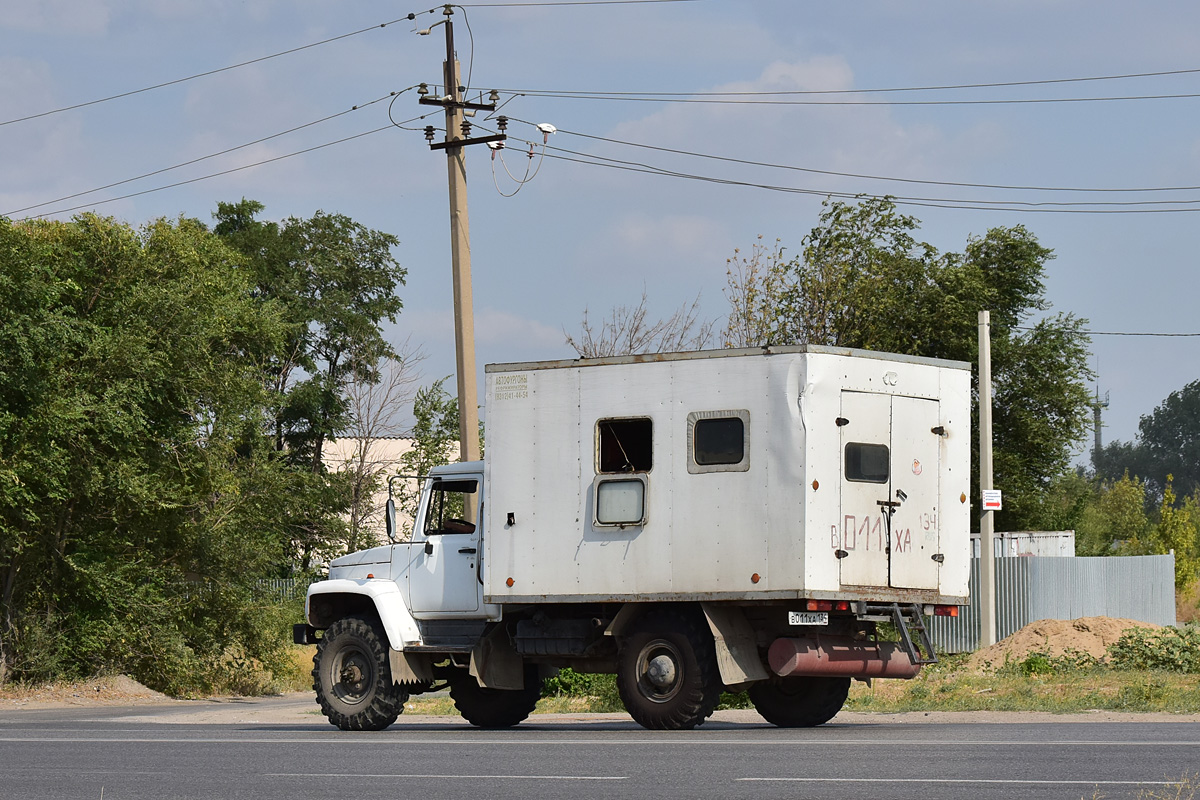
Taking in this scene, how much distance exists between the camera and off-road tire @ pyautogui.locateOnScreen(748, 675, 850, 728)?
16.8 meters

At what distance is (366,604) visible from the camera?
1767cm

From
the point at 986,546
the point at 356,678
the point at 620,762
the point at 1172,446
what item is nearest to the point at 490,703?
the point at 356,678

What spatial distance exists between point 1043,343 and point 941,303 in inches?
165

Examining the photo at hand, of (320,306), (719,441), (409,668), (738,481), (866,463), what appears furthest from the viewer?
(320,306)

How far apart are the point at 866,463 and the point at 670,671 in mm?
2810

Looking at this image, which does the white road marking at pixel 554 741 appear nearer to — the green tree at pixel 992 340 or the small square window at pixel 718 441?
the small square window at pixel 718 441

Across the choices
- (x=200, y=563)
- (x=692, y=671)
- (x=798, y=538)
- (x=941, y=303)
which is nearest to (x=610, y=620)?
(x=692, y=671)

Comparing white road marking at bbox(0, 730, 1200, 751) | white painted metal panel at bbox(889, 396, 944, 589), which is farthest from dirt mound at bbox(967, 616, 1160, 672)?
white road marking at bbox(0, 730, 1200, 751)

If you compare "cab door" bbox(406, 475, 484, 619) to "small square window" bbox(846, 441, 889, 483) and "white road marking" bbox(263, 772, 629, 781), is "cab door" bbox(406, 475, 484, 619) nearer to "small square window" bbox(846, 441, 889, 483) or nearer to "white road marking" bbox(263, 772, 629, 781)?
"small square window" bbox(846, 441, 889, 483)

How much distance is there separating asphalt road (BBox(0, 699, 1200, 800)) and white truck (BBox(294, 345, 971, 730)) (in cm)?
68

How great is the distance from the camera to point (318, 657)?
56.6 feet

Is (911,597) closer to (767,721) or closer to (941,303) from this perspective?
(767,721)

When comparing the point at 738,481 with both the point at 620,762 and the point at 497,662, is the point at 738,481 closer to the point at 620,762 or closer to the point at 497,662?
the point at 497,662

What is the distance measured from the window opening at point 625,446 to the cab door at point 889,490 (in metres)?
1.95
